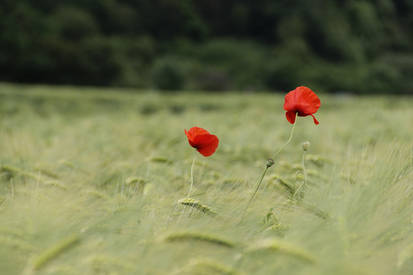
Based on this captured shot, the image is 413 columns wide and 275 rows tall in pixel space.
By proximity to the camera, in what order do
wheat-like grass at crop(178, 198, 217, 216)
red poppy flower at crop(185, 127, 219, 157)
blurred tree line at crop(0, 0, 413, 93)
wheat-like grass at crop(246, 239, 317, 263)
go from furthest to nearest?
1. blurred tree line at crop(0, 0, 413, 93)
2. red poppy flower at crop(185, 127, 219, 157)
3. wheat-like grass at crop(178, 198, 217, 216)
4. wheat-like grass at crop(246, 239, 317, 263)

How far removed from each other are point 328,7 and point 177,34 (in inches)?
395

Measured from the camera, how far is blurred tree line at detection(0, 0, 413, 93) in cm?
1800

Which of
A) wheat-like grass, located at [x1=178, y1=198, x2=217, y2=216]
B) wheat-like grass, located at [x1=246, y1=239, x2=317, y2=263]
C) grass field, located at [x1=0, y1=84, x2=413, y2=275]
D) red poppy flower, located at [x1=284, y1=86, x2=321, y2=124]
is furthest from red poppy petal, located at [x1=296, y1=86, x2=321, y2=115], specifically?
wheat-like grass, located at [x1=246, y1=239, x2=317, y2=263]

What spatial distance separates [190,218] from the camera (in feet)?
2.51

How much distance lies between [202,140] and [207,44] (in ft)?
86.5

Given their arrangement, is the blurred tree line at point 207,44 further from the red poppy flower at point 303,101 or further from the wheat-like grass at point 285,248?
the wheat-like grass at point 285,248

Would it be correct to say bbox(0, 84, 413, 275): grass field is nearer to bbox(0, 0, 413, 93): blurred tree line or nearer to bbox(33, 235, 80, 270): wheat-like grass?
bbox(33, 235, 80, 270): wheat-like grass

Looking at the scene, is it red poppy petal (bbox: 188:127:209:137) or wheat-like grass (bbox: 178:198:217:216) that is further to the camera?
red poppy petal (bbox: 188:127:209:137)

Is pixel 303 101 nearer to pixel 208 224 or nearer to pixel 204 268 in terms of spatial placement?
pixel 208 224

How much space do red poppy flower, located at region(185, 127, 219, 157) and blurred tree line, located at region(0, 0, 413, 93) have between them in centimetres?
1417

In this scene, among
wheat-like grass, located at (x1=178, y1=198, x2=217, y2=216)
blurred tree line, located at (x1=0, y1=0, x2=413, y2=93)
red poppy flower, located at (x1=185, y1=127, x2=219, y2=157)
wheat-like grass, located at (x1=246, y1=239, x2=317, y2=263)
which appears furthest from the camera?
blurred tree line, located at (x1=0, y1=0, x2=413, y2=93)

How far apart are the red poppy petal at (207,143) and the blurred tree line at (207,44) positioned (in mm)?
14165

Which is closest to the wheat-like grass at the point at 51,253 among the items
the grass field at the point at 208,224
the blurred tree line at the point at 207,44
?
the grass field at the point at 208,224

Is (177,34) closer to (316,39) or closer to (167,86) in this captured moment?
(316,39)
